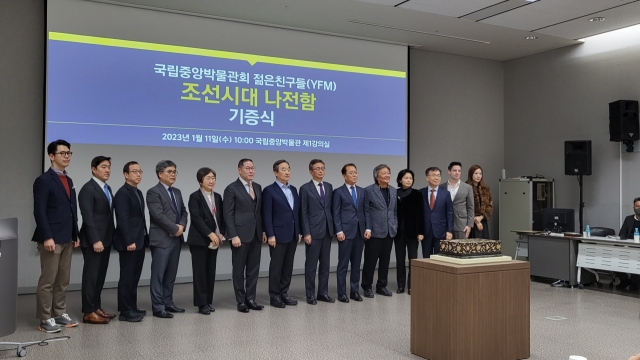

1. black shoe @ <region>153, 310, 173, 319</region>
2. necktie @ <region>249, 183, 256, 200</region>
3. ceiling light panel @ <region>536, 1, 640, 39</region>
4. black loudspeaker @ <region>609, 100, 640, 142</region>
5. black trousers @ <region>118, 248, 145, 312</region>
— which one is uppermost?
ceiling light panel @ <region>536, 1, 640, 39</region>

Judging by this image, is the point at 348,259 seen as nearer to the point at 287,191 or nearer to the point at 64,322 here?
the point at 287,191

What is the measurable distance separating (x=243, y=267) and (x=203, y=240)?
526 mm

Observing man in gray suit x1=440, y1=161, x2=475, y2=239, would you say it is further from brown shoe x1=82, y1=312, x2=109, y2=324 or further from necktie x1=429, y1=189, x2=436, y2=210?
brown shoe x1=82, y1=312, x2=109, y2=324

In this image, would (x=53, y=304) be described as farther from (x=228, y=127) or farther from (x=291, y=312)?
(x=228, y=127)

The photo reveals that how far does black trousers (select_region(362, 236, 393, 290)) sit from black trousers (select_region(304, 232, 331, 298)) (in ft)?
1.75

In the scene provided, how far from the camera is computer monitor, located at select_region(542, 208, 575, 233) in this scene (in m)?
7.96

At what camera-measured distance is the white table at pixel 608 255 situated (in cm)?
684

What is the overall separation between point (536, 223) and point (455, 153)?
1.77 meters

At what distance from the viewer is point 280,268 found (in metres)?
6.14

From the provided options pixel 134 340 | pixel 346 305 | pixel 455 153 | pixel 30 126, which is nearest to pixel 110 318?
pixel 134 340

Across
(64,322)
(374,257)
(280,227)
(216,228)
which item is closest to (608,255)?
(374,257)

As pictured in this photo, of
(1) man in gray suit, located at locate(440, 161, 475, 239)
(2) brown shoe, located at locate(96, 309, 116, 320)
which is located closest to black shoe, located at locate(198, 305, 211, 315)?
(2) brown shoe, located at locate(96, 309, 116, 320)

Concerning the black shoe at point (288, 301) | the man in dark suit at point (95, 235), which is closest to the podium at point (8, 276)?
the man in dark suit at point (95, 235)

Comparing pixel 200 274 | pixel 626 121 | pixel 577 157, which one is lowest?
pixel 200 274
